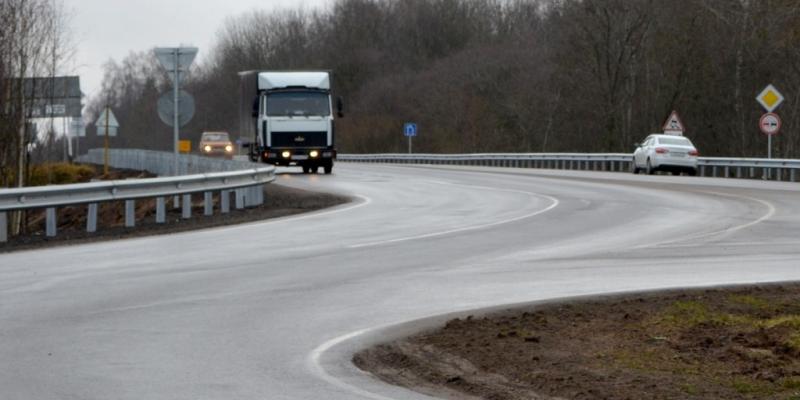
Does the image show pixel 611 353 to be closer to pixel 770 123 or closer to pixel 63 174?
pixel 770 123

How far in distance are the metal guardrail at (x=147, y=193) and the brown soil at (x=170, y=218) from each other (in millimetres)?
223

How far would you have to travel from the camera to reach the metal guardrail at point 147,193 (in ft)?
70.1

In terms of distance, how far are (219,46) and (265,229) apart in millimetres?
134367

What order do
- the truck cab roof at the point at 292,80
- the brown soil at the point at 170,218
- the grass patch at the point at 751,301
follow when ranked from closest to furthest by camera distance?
the grass patch at the point at 751,301, the brown soil at the point at 170,218, the truck cab roof at the point at 292,80

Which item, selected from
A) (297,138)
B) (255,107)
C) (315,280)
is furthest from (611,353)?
(255,107)

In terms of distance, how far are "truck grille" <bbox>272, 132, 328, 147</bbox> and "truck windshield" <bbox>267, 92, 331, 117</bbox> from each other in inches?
24.7

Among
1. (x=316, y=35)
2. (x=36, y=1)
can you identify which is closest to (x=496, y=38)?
(x=316, y=35)

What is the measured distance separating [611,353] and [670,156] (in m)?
40.1

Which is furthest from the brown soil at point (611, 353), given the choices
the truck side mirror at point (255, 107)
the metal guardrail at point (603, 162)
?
the truck side mirror at point (255, 107)

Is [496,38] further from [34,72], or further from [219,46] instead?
[34,72]

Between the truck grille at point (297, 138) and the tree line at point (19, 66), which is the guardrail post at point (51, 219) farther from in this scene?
the truck grille at point (297, 138)

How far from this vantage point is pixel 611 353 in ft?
32.9

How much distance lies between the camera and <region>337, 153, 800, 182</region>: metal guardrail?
46.9m

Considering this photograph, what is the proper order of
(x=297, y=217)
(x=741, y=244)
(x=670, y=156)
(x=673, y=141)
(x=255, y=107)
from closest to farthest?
(x=741, y=244) < (x=297, y=217) < (x=255, y=107) < (x=670, y=156) < (x=673, y=141)
